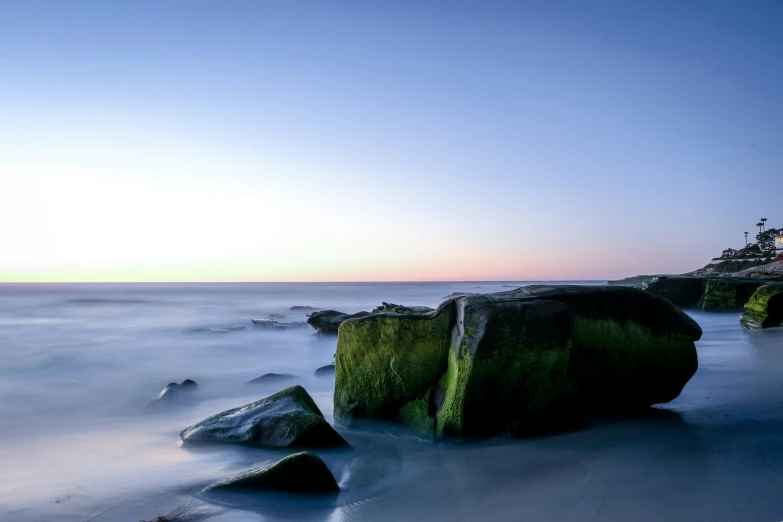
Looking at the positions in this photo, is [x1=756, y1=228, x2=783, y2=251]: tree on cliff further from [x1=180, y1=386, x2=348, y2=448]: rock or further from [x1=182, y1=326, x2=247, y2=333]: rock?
[x1=180, y1=386, x2=348, y2=448]: rock

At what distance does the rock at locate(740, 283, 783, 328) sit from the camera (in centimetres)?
1309

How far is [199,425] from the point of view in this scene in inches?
229

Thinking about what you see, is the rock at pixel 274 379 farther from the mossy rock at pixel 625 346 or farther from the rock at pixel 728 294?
the rock at pixel 728 294

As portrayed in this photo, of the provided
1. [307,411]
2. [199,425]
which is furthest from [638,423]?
[199,425]

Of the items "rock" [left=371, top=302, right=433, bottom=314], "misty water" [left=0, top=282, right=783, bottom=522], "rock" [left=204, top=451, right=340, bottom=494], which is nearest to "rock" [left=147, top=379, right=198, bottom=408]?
"misty water" [left=0, top=282, right=783, bottom=522]

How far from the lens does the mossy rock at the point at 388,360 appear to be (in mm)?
5180

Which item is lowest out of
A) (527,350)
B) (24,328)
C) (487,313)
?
(24,328)

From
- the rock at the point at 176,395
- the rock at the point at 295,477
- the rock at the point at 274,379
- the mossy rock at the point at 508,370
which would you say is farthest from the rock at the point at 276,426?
the rock at the point at 274,379

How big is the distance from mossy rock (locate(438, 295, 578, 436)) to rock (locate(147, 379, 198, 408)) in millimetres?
4823

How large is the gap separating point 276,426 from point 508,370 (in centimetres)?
211

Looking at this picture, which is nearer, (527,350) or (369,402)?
(527,350)

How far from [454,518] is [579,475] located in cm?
104

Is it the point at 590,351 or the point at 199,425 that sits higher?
the point at 590,351

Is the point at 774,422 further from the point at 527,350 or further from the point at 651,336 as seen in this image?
the point at 527,350
